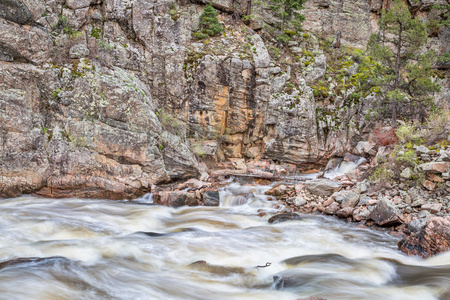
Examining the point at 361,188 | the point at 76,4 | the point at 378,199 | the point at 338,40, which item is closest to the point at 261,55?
the point at 338,40

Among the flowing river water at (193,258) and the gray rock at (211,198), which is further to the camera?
the gray rock at (211,198)

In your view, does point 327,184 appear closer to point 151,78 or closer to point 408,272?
point 408,272

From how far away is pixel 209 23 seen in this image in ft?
60.8

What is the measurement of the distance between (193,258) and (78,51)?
10.9 meters

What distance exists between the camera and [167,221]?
1000cm

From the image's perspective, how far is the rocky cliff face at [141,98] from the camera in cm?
1144

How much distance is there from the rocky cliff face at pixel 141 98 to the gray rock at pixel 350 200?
652cm

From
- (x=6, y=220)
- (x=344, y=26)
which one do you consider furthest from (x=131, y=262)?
(x=344, y=26)

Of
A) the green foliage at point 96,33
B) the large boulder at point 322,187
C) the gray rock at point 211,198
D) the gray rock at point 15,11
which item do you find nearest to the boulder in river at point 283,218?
the large boulder at point 322,187

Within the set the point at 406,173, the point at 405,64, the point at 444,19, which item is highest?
the point at 444,19

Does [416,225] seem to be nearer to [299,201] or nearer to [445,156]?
[445,156]

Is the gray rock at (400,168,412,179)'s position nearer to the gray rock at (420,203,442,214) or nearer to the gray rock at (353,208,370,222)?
the gray rock at (420,203,442,214)

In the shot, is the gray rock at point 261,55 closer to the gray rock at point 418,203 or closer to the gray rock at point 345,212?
the gray rock at point 345,212

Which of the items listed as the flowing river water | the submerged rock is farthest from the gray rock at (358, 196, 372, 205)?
the submerged rock
